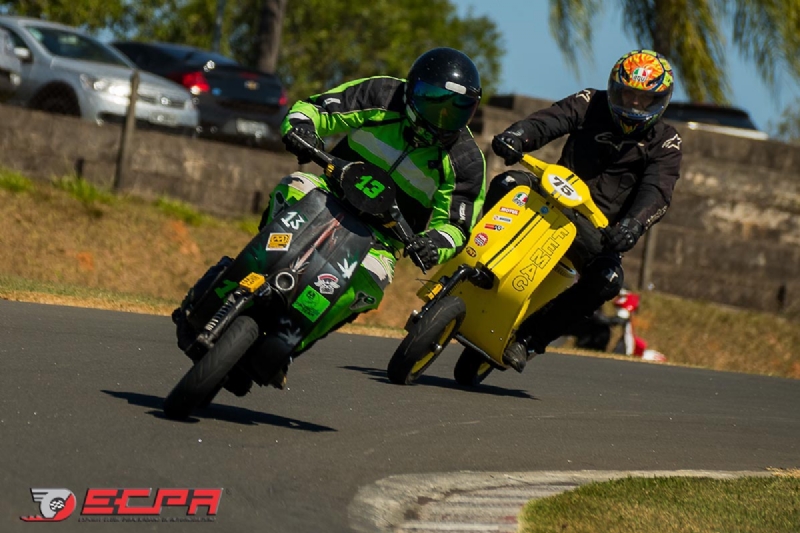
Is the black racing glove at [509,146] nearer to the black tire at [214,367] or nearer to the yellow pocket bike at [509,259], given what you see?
the yellow pocket bike at [509,259]

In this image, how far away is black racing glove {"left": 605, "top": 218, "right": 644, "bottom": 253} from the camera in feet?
29.9

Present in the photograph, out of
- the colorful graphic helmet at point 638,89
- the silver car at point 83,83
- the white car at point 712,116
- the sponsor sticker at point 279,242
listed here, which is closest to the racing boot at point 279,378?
the sponsor sticker at point 279,242

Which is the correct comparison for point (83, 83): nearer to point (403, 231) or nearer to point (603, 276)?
point (603, 276)

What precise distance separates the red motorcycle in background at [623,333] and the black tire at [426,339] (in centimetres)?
Result: 627

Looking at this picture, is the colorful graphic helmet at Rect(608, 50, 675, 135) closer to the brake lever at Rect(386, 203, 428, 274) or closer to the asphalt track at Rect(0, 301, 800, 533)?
the asphalt track at Rect(0, 301, 800, 533)

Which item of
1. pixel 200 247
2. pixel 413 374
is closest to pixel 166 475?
pixel 413 374

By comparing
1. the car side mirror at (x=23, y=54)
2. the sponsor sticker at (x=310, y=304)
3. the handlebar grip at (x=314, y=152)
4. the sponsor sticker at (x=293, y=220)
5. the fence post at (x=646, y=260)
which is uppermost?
the handlebar grip at (x=314, y=152)

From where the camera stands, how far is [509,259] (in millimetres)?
9047

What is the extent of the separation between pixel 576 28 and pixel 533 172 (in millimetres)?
12975

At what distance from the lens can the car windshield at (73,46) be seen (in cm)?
1858

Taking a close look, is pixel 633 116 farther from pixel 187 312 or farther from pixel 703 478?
pixel 187 312

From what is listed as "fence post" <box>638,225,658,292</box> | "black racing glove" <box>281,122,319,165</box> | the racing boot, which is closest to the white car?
"fence post" <box>638,225,658,292</box>

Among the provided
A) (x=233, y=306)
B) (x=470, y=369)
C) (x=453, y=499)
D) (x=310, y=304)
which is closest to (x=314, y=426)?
(x=310, y=304)

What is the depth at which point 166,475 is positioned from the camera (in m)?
5.41
